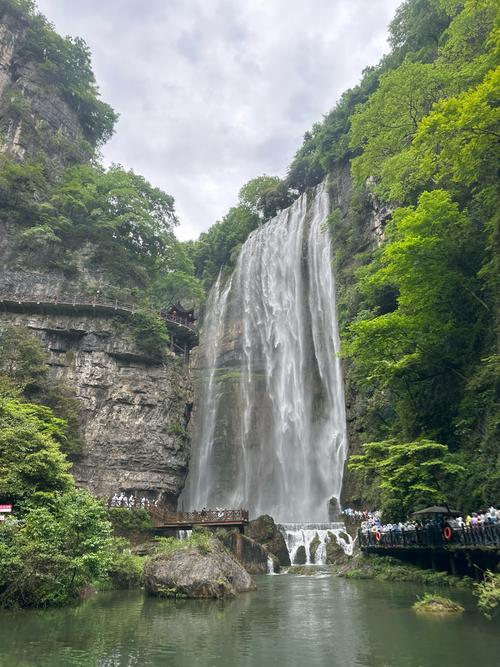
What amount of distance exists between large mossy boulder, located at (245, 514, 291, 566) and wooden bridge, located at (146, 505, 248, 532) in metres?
1.15

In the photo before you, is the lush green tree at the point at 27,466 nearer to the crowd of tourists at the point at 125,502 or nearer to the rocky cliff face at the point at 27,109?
the crowd of tourists at the point at 125,502

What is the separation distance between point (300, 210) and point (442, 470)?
37522 millimetres

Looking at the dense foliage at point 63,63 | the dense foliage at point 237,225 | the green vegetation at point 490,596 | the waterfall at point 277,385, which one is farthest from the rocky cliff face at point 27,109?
the green vegetation at point 490,596

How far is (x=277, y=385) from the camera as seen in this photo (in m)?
40.9

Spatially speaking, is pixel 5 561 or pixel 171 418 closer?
pixel 5 561

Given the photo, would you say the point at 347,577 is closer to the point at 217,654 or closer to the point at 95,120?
the point at 217,654

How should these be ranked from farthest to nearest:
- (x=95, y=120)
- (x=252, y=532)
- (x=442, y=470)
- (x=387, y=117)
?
(x=95, y=120)
(x=387, y=117)
(x=252, y=532)
(x=442, y=470)

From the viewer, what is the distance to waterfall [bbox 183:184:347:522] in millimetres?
35844

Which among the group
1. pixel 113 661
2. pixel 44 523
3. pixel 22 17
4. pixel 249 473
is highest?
pixel 22 17

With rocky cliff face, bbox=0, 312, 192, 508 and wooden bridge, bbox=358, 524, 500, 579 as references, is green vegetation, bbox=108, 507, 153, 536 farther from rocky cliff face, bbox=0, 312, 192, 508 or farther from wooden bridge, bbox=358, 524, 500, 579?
wooden bridge, bbox=358, 524, 500, 579

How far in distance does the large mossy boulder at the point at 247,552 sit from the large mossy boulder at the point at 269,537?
6.27 feet

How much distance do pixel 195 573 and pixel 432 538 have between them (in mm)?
7706

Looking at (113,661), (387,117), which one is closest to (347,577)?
(113,661)

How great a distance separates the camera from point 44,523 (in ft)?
42.2
